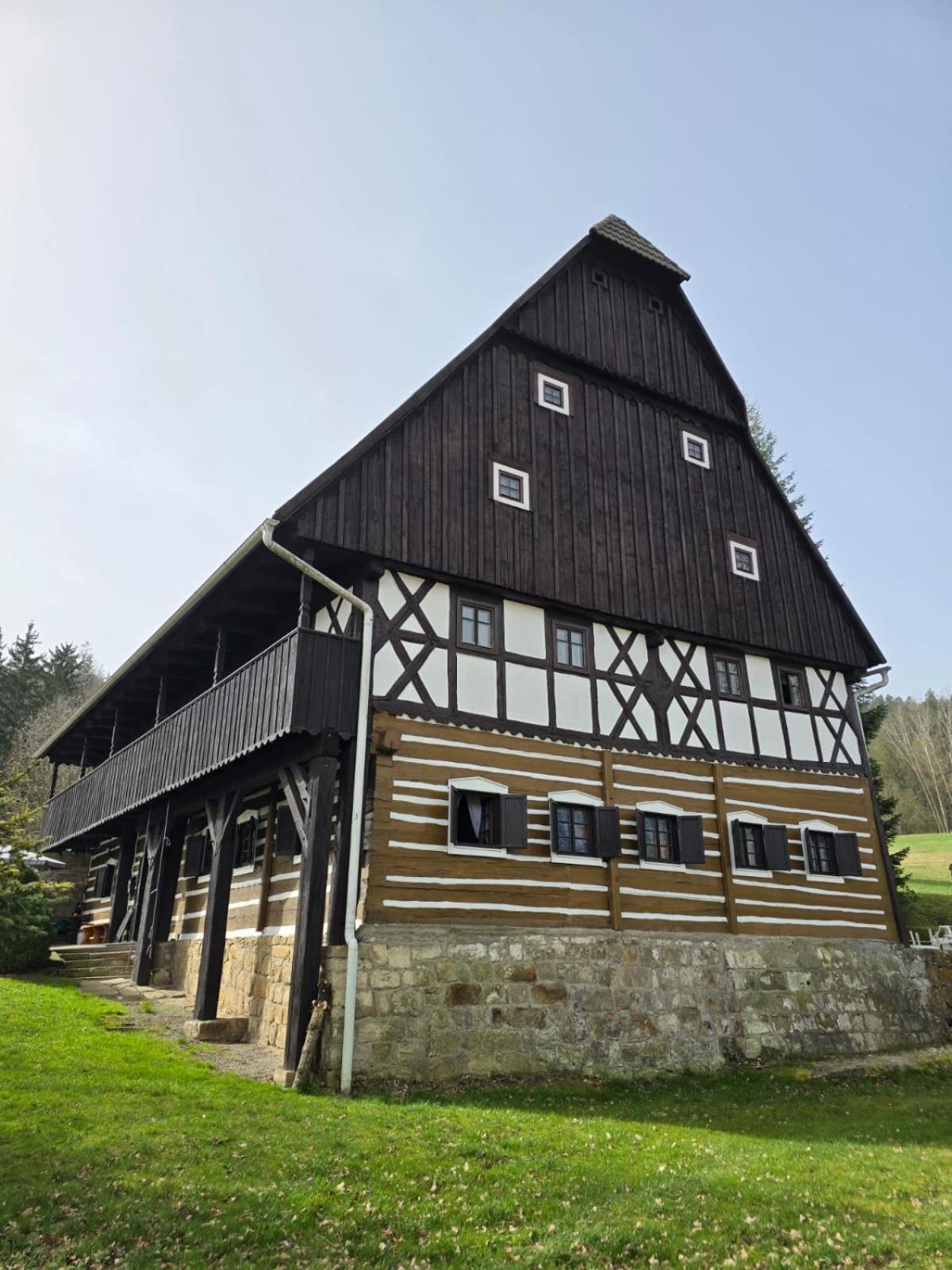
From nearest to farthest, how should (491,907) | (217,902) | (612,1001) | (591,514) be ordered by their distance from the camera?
(491,907) → (612,1001) → (217,902) → (591,514)

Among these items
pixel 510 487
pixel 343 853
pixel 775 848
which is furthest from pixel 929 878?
pixel 343 853

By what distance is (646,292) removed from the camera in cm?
2086

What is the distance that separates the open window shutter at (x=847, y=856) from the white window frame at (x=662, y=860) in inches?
153

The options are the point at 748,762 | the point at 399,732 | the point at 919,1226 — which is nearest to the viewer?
the point at 919,1226

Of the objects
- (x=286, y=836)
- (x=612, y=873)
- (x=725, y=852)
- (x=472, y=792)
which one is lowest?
(x=612, y=873)

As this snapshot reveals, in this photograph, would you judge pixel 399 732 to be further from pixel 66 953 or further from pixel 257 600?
pixel 66 953

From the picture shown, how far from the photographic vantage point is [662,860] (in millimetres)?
15898

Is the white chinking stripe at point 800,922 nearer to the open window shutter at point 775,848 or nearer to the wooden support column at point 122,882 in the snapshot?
→ the open window shutter at point 775,848

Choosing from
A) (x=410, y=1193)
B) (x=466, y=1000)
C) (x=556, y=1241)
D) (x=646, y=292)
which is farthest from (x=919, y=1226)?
(x=646, y=292)

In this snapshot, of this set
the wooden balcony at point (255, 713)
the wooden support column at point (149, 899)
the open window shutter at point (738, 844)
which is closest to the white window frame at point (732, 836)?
the open window shutter at point (738, 844)

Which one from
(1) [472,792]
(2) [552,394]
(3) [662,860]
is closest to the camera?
(1) [472,792]

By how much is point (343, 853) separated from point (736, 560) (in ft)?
37.8

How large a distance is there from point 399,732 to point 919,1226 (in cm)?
858

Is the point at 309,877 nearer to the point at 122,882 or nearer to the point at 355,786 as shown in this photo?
the point at 355,786
